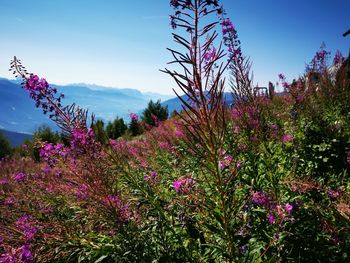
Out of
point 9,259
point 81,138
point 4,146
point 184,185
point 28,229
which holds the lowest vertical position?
point 4,146

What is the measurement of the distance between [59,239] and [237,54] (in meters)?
2.97

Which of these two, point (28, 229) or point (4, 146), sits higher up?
point (28, 229)

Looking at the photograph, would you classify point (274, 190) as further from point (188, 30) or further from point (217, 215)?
point (188, 30)

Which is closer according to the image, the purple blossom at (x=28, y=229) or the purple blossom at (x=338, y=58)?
the purple blossom at (x=28, y=229)

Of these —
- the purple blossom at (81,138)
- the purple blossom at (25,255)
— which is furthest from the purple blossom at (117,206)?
the purple blossom at (25,255)

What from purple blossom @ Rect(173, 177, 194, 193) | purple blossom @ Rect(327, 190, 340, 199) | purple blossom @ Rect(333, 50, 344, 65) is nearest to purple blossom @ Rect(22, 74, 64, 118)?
purple blossom @ Rect(173, 177, 194, 193)

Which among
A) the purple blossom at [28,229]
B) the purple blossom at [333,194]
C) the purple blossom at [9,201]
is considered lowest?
the purple blossom at [9,201]

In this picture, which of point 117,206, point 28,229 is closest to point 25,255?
point 28,229

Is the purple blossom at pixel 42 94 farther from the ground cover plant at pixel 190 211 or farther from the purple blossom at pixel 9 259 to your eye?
the purple blossom at pixel 9 259

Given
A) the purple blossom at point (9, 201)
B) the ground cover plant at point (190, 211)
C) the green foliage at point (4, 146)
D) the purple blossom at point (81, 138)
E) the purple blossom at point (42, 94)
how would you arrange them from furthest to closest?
1. the green foliage at point (4, 146)
2. the purple blossom at point (9, 201)
3. the purple blossom at point (42, 94)
4. the purple blossom at point (81, 138)
5. the ground cover plant at point (190, 211)

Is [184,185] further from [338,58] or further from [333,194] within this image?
[338,58]

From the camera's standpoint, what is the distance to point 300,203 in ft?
8.97

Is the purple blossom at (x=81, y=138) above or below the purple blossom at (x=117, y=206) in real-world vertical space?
above

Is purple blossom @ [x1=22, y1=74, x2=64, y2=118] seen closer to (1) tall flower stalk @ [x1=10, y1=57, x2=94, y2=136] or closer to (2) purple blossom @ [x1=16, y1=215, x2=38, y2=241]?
(1) tall flower stalk @ [x1=10, y1=57, x2=94, y2=136]
